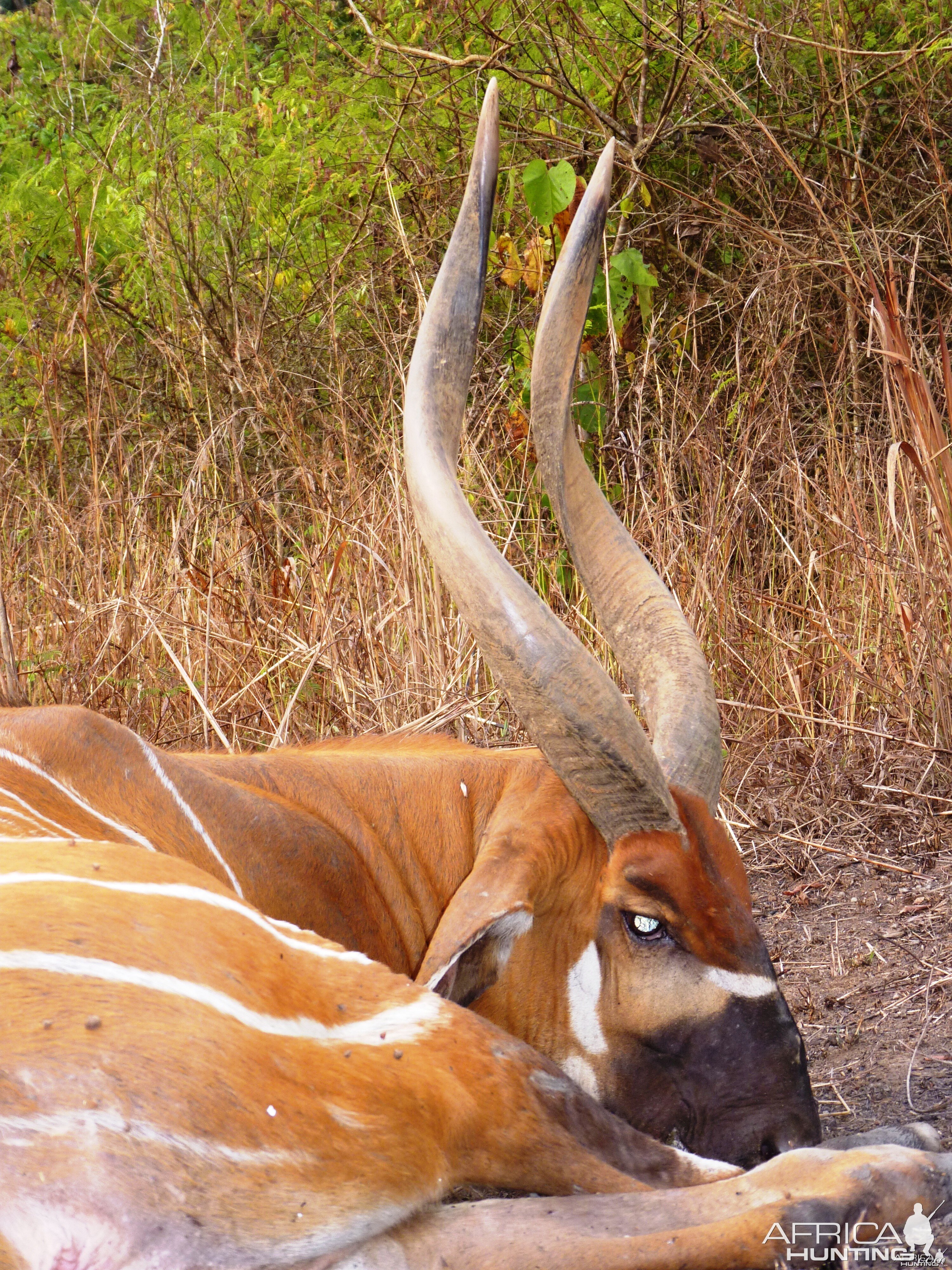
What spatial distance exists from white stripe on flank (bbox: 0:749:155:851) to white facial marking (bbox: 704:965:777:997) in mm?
1035

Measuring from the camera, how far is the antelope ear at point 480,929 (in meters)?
2.31

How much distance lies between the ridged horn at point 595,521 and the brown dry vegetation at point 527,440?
2.98 ft

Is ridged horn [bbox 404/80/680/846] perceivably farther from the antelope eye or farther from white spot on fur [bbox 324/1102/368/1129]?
white spot on fur [bbox 324/1102/368/1129]

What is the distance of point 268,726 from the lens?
15.1 feet

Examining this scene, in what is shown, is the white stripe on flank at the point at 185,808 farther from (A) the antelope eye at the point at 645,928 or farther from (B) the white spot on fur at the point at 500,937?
(A) the antelope eye at the point at 645,928

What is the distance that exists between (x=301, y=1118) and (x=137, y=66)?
7.30 metres

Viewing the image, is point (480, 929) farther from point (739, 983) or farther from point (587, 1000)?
point (739, 983)

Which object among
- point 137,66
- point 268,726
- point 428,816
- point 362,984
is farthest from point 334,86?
point 362,984

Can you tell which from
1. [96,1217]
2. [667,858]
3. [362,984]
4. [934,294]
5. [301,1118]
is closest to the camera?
[96,1217]

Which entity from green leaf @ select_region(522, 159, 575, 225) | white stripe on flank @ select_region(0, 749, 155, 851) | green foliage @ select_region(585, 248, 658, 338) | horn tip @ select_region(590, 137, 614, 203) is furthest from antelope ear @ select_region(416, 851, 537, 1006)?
green foliage @ select_region(585, 248, 658, 338)

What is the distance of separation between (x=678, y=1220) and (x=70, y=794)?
4.22 feet

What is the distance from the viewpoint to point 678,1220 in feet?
5.47

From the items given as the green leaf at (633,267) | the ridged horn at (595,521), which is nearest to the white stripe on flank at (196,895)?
the ridged horn at (595,521)

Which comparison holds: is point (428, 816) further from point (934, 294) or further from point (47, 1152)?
point (934, 294)
